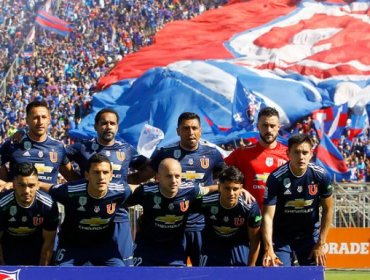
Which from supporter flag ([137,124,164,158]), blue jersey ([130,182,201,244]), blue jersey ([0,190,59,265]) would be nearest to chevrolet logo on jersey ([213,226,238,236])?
blue jersey ([130,182,201,244])

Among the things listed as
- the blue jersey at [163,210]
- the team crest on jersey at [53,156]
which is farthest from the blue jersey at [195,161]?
the team crest on jersey at [53,156]

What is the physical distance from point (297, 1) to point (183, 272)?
3756 cm

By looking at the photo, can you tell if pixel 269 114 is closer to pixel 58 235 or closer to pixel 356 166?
pixel 58 235

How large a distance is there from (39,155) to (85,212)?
140 centimetres

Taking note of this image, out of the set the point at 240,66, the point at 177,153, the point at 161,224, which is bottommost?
the point at 161,224

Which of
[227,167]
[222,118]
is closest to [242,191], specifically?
[227,167]

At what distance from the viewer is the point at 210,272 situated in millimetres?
9641

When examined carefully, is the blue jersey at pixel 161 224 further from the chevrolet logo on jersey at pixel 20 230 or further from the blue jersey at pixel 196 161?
the chevrolet logo on jersey at pixel 20 230

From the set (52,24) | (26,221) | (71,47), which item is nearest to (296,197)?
(26,221)

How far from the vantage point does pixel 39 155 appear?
1229 centimetres

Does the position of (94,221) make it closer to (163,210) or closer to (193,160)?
(163,210)

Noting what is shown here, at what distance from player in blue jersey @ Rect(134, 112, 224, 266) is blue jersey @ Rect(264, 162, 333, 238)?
36.6 inches

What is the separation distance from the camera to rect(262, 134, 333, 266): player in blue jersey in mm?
11203

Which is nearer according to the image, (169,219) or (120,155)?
(169,219)
